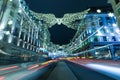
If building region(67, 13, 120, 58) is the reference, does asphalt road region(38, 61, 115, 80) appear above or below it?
below

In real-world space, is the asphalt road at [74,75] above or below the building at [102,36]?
below

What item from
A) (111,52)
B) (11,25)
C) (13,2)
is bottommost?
(111,52)

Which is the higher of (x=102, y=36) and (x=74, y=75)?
(x=102, y=36)

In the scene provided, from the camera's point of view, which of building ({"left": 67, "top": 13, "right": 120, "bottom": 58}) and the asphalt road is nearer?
the asphalt road

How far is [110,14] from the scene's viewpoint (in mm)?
65188

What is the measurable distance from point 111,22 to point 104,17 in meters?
4.46

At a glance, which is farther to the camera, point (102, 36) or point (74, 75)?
point (102, 36)

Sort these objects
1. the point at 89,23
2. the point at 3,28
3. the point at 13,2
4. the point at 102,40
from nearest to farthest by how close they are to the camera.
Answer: the point at 3,28, the point at 13,2, the point at 102,40, the point at 89,23

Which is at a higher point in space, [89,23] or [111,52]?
[89,23]

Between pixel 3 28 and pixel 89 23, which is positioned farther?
pixel 89 23

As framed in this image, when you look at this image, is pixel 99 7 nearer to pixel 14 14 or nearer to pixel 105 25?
pixel 105 25

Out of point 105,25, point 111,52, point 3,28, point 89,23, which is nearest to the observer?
point 3,28

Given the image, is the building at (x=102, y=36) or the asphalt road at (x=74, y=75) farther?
the building at (x=102, y=36)

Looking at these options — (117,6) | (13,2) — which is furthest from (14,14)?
(117,6)
